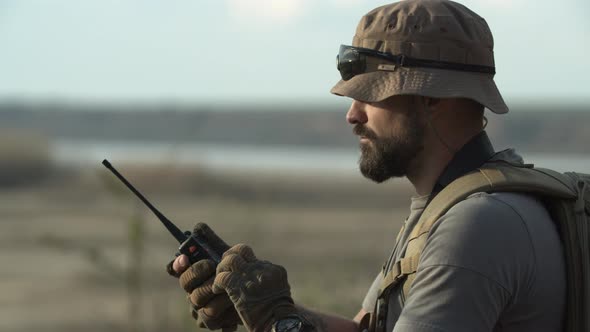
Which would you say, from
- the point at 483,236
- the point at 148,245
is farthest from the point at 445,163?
the point at 148,245

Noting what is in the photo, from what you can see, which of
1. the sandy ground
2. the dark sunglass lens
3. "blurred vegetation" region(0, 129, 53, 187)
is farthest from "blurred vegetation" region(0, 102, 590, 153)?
the dark sunglass lens

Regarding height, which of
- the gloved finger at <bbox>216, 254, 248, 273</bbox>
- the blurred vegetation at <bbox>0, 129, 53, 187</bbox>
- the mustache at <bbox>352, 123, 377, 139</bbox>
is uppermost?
the mustache at <bbox>352, 123, 377, 139</bbox>

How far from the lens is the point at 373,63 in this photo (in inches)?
125

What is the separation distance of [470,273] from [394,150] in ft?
2.06

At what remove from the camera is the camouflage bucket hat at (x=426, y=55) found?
10.1 ft

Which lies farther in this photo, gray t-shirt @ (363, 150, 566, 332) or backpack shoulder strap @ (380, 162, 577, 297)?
backpack shoulder strap @ (380, 162, 577, 297)

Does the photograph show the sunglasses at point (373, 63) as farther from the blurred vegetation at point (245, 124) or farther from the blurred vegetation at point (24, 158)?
the blurred vegetation at point (245, 124)

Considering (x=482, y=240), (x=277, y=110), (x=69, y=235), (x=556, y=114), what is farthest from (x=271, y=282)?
(x=277, y=110)

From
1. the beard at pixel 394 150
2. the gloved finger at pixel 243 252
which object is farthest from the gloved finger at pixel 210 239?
the beard at pixel 394 150

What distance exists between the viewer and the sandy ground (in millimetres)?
8641

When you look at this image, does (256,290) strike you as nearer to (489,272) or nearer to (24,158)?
(489,272)

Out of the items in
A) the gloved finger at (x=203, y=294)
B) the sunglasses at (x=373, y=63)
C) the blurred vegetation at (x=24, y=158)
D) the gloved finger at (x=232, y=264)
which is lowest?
the blurred vegetation at (x=24, y=158)

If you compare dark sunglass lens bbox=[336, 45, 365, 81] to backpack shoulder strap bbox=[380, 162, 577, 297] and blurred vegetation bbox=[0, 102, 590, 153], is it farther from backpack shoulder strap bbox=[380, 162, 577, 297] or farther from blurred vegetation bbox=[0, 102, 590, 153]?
blurred vegetation bbox=[0, 102, 590, 153]

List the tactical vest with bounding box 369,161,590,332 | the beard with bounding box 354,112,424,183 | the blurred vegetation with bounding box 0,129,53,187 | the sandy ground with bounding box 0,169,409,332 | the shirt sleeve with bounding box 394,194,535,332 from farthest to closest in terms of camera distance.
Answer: the blurred vegetation with bounding box 0,129,53,187, the sandy ground with bounding box 0,169,409,332, the beard with bounding box 354,112,424,183, the tactical vest with bounding box 369,161,590,332, the shirt sleeve with bounding box 394,194,535,332
